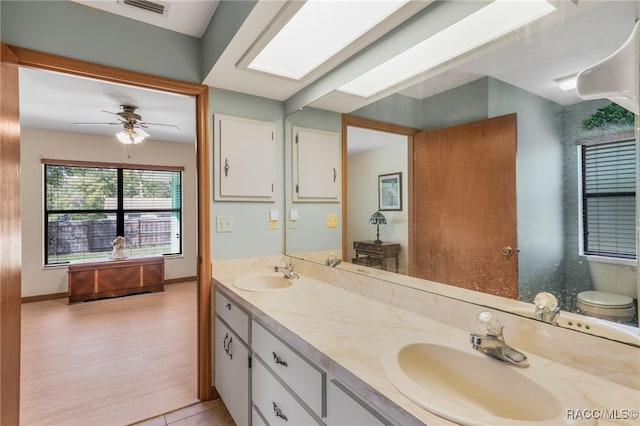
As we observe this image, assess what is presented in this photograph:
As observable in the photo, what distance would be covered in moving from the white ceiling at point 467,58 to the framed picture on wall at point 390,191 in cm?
42

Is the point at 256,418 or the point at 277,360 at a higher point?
the point at 277,360

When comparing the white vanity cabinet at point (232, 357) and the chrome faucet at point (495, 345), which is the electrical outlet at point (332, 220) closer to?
the white vanity cabinet at point (232, 357)

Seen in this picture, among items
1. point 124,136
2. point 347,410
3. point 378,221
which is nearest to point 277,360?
point 347,410

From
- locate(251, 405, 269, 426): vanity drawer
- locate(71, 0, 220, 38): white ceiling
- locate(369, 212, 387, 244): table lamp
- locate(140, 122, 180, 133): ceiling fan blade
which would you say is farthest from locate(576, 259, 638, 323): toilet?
locate(140, 122, 180, 133): ceiling fan blade

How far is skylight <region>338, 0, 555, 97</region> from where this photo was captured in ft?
3.47

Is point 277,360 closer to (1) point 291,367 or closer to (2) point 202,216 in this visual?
(1) point 291,367

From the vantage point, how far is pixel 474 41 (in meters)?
1.23

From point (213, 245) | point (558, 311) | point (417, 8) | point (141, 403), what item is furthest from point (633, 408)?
point (141, 403)

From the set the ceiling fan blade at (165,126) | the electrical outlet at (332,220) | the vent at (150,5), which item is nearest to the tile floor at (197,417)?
the electrical outlet at (332,220)

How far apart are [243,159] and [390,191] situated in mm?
1109

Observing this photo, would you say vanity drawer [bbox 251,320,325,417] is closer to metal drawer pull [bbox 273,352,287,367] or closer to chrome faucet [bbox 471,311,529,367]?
metal drawer pull [bbox 273,352,287,367]

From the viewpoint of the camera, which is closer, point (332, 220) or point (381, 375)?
point (381, 375)

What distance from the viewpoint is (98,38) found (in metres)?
1.74

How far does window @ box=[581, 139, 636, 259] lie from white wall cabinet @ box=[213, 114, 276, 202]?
1.81 metres
